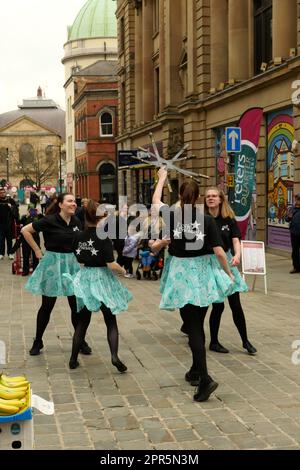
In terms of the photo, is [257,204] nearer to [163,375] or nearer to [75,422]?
[163,375]

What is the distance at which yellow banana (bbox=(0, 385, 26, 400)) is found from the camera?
4379mm

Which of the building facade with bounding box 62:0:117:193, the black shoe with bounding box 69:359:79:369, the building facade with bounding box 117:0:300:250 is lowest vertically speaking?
the black shoe with bounding box 69:359:79:369

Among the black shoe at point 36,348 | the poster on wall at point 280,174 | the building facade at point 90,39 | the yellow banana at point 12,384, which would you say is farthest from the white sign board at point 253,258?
the building facade at point 90,39

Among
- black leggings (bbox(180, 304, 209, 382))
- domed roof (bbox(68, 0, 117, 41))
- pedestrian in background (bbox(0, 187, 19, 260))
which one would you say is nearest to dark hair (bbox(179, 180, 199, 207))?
black leggings (bbox(180, 304, 209, 382))

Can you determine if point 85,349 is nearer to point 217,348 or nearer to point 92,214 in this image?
point 217,348

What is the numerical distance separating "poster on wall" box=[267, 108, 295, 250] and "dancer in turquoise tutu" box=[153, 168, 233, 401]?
14794mm

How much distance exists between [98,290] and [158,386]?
1.18 m

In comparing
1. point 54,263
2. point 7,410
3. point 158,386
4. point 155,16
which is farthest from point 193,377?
point 155,16

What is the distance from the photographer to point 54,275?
27.9 feet

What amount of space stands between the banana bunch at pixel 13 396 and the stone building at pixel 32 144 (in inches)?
3822

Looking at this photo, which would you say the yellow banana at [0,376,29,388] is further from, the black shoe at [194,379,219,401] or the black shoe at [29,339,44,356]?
the black shoe at [29,339,44,356]

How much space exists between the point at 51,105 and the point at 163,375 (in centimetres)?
17165

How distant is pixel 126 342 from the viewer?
30.0 feet
